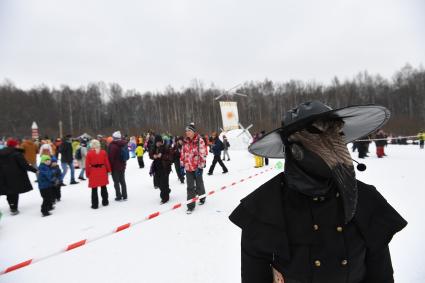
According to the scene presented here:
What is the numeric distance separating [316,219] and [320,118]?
0.46 metres

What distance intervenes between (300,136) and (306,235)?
0.45 metres

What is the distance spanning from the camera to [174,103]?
66812 millimetres

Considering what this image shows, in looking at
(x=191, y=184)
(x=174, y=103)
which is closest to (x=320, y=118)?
(x=191, y=184)

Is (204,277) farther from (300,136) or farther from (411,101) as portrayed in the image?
(411,101)

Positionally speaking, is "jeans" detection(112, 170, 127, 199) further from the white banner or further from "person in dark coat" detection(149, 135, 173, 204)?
the white banner

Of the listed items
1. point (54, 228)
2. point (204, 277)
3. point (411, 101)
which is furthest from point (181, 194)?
point (411, 101)

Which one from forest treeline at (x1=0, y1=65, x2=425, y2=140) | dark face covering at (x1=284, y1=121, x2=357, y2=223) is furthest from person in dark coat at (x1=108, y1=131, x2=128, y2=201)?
forest treeline at (x1=0, y1=65, x2=425, y2=140)

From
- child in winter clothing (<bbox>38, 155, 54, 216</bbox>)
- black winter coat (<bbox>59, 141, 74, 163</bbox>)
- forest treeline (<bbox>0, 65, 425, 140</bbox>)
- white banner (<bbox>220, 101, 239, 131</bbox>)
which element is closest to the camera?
child in winter clothing (<bbox>38, 155, 54, 216</bbox>)

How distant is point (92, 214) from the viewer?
6809 millimetres

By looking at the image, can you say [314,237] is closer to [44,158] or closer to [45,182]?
[45,182]

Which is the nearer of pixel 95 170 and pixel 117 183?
pixel 95 170

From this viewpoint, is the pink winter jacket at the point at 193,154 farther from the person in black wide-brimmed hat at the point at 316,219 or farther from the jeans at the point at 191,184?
the person in black wide-brimmed hat at the point at 316,219

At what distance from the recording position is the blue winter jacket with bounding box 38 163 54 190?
669cm

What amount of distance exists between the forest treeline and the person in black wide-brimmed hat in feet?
175
